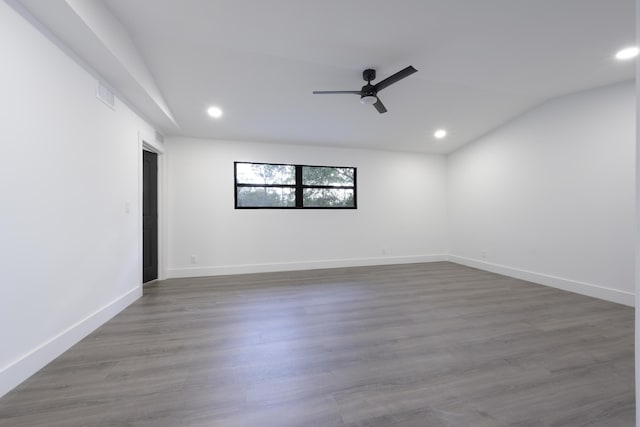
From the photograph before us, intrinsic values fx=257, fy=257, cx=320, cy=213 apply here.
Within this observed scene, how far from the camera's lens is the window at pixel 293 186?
4715 mm

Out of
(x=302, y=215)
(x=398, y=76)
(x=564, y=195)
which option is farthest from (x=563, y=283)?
(x=302, y=215)

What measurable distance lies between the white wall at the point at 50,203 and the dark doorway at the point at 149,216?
3.72 feet

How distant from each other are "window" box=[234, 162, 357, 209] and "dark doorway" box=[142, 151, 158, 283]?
1.26 metres

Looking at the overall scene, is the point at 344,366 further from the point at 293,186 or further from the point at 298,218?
the point at 293,186

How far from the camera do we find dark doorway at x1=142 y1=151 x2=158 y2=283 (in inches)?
154

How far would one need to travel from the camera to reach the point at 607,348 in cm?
210

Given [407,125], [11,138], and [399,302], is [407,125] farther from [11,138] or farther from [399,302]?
[11,138]

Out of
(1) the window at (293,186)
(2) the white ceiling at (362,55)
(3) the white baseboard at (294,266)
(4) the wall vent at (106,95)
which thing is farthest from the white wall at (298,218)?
(4) the wall vent at (106,95)

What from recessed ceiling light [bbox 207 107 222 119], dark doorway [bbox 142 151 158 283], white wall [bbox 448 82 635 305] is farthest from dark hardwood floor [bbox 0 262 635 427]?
recessed ceiling light [bbox 207 107 222 119]

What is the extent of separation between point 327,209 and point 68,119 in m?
3.81

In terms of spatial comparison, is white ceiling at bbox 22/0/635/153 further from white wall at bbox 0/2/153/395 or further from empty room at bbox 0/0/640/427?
white wall at bbox 0/2/153/395

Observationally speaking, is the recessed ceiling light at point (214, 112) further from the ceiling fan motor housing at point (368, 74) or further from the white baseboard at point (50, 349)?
the white baseboard at point (50, 349)

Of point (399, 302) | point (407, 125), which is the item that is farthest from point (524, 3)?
point (399, 302)

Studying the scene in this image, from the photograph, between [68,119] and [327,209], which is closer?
[68,119]
